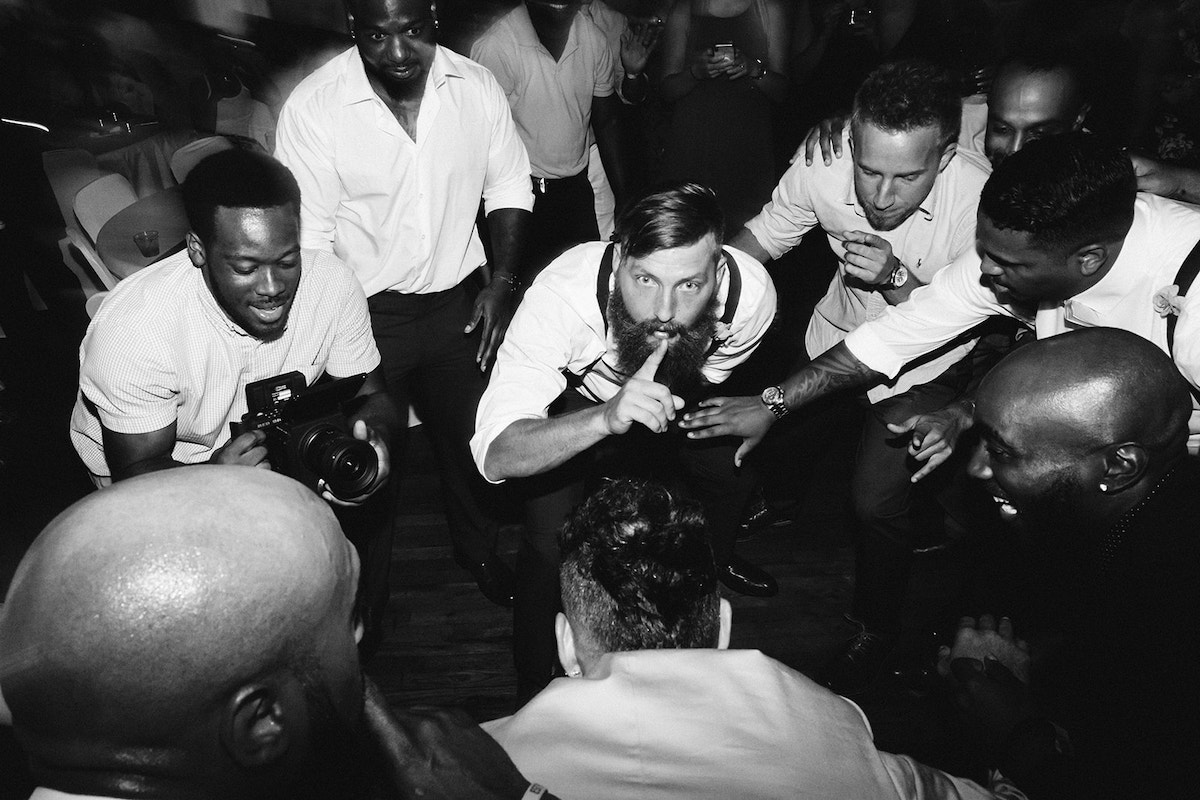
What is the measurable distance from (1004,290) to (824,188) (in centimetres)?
75

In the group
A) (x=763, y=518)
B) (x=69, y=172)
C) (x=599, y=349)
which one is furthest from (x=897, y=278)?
(x=69, y=172)

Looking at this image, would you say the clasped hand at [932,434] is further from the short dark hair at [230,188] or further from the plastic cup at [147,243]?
the plastic cup at [147,243]

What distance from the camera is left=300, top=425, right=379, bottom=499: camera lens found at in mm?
1875

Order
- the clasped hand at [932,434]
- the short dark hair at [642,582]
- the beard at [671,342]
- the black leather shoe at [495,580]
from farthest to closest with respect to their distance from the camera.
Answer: the black leather shoe at [495,580] → the clasped hand at [932,434] → the beard at [671,342] → the short dark hair at [642,582]

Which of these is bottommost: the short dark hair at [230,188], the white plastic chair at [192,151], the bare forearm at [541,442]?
the bare forearm at [541,442]

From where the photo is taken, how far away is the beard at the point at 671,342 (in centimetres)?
218

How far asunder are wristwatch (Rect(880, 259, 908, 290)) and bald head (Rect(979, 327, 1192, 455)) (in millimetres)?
873

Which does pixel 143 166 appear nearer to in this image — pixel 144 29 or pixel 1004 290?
pixel 144 29

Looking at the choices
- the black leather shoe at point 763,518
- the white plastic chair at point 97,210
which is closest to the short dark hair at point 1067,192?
the black leather shoe at point 763,518

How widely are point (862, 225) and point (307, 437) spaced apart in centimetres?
189

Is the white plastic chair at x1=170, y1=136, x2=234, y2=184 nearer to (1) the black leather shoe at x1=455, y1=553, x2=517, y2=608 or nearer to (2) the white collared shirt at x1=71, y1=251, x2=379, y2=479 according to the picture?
(2) the white collared shirt at x1=71, y1=251, x2=379, y2=479

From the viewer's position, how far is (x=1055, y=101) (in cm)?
244

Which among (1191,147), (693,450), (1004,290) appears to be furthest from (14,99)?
(1191,147)

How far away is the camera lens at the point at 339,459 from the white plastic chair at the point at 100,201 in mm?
1864
